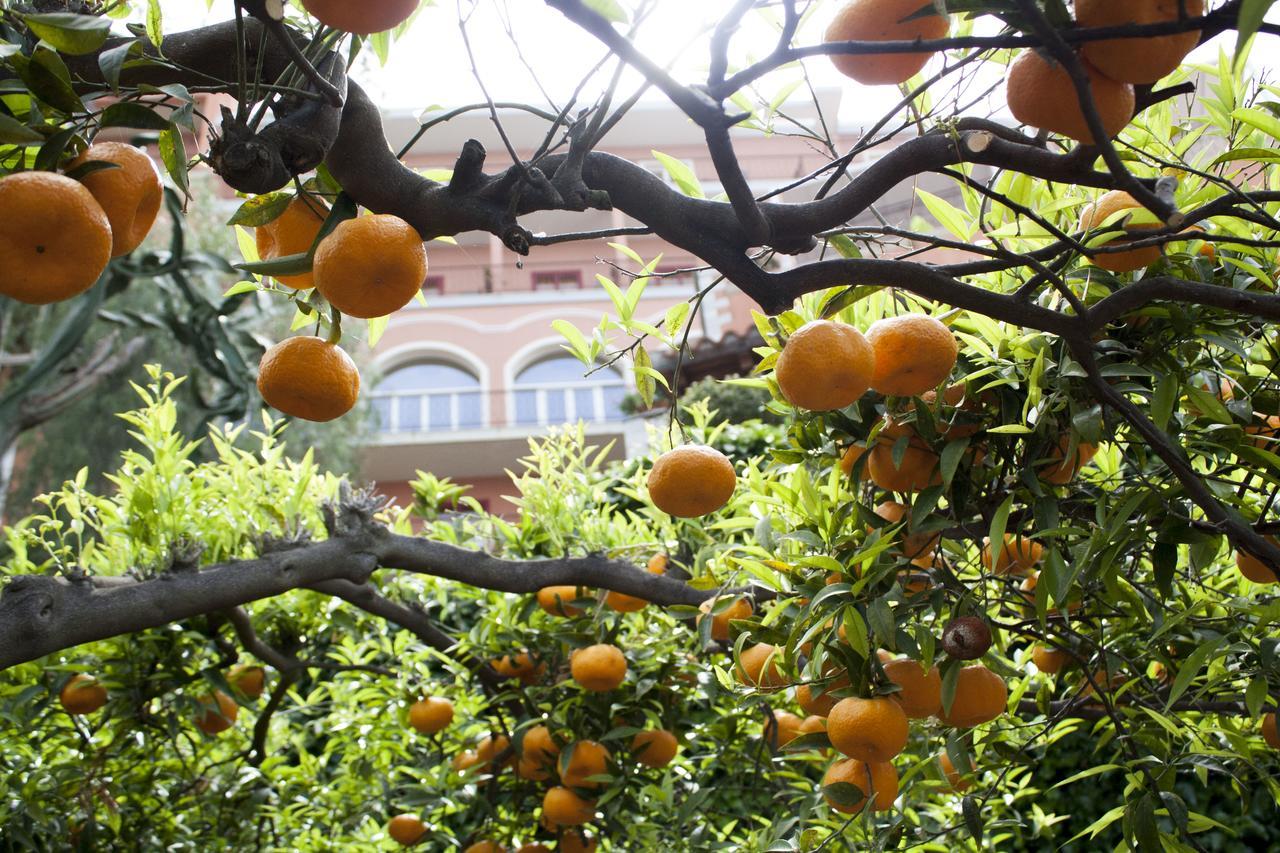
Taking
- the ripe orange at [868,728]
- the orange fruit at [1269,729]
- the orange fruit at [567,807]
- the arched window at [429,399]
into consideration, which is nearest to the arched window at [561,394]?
the arched window at [429,399]

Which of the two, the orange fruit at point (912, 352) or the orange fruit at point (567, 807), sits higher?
the orange fruit at point (912, 352)

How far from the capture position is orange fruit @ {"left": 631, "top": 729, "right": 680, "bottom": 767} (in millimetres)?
1681

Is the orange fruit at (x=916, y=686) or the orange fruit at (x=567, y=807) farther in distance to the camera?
the orange fruit at (x=567, y=807)

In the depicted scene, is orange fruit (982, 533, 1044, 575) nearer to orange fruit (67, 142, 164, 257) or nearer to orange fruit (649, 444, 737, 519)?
orange fruit (649, 444, 737, 519)

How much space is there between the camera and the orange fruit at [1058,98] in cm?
64

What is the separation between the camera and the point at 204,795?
2.03 m

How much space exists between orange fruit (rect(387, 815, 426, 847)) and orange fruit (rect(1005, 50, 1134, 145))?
1.70m

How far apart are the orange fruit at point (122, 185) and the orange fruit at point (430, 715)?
1.30 m

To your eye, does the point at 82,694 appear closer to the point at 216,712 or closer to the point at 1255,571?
the point at 216,712

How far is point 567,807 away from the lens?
65.3 inches

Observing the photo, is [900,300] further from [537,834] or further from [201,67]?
[537,834]

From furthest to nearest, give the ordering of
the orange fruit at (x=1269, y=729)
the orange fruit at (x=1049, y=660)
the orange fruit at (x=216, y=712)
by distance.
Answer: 1. the orange fruit at (x=216, y=712)
2. the orange fruit at (x=1049, y=660)
3. the orange fruit at (x=1269, y=729)

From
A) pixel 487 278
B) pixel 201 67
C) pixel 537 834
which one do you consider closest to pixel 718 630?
pixel 537 834

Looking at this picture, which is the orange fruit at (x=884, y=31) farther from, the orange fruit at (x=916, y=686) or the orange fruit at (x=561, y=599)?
the orange fruit at (x=561, y=599)
